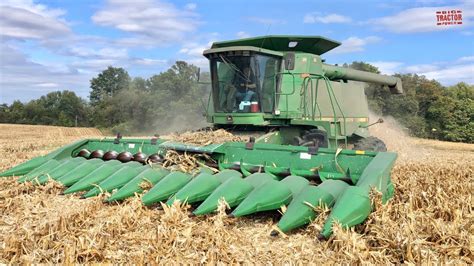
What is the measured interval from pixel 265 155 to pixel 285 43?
2.75 metres

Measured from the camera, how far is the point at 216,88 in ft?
21.5

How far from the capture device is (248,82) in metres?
6.11

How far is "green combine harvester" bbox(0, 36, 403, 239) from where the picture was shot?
11.3 ft

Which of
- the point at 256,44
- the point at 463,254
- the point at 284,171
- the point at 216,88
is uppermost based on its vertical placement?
the point at 256,44

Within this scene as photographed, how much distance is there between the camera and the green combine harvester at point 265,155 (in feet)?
11.3

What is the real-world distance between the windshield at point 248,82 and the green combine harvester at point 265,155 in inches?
0.6

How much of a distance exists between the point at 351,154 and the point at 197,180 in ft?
4.77

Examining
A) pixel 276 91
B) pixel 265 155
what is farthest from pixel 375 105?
pixel 265 155

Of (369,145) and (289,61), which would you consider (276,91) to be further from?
(369,145)

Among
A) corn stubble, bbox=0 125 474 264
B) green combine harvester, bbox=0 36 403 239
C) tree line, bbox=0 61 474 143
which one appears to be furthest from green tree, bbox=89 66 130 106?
corn stubble, bbox=0 125 474 264

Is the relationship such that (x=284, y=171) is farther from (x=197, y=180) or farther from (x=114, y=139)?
(x=114, y=139)

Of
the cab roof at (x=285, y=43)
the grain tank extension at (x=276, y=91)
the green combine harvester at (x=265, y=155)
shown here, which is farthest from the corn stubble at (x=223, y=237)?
the cab roof at (x=285, y=43)

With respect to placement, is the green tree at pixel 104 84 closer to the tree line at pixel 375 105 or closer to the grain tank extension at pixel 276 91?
the tree line at pixel 375 105

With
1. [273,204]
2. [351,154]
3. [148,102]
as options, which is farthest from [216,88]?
[148,102]
